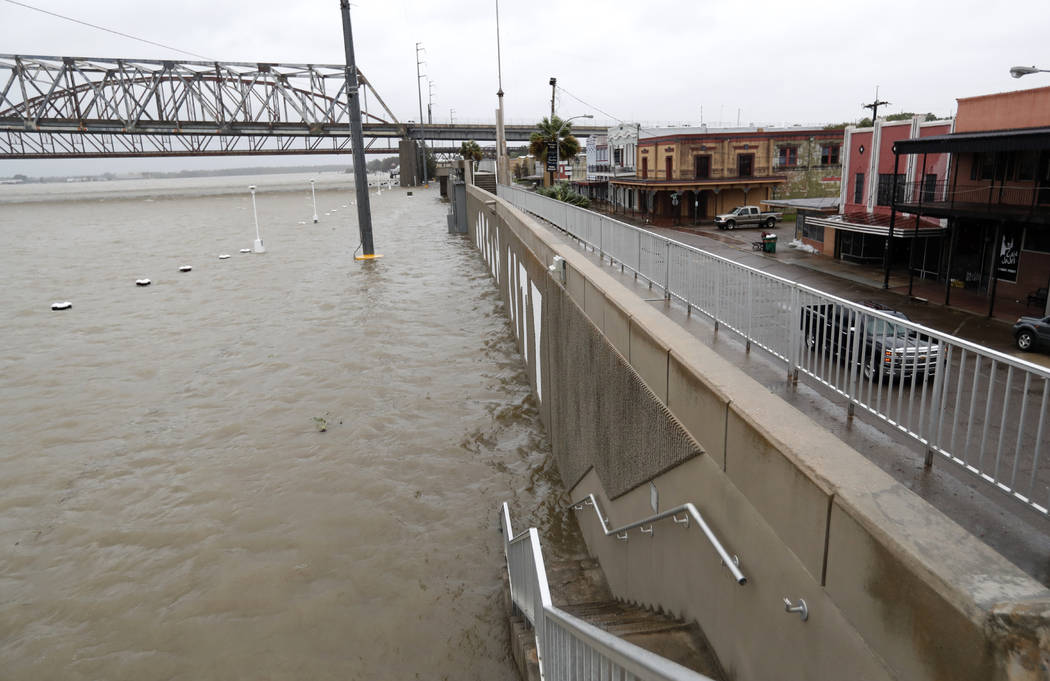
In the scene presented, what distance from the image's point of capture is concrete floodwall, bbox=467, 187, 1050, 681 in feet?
8.14

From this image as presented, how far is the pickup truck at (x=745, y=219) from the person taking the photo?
1845 inches

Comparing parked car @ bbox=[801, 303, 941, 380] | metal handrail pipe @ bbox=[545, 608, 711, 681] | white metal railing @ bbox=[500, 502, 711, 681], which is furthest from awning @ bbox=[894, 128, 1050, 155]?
metal handrail pipe @ bbox=[545, 608, 711, 681]

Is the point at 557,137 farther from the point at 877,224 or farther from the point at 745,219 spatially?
the point at 877,224

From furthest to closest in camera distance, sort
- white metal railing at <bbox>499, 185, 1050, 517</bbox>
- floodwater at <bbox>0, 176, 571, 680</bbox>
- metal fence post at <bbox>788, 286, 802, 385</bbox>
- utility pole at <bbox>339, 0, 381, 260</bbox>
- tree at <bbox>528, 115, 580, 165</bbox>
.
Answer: tree at <bbox>528, 115, 580, 165</bbox> → utility pole at <bbox>339, 0, 381, 260</bbox> → floodwater at <bbox>0, 176, 571, 680</bbox> → metal fence post at <bbox>788, 286, 802, 385</bbox> → white metal railing at <bbox>499, 185, 1050, 517</bbox>

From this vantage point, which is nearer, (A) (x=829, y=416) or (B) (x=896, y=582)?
(B) (x=896, y=582)

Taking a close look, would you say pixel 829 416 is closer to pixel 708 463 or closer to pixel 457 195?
pixel 708 463

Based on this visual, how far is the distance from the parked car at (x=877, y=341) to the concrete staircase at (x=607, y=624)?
2280mm

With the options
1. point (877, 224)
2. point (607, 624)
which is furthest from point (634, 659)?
point (877, 224)

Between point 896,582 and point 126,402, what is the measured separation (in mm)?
16652

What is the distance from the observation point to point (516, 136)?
146250 mm

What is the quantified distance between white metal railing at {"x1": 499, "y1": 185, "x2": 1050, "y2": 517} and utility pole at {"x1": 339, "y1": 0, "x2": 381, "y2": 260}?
84.6 ft

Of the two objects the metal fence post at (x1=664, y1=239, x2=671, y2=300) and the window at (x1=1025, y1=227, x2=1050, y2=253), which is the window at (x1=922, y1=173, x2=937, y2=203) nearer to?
the window at (x1=1025, y1=227, x2=1050, y2=253)

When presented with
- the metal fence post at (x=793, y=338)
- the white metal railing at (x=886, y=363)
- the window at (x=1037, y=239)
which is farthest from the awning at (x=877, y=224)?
the metal fence post at (x=793, y=338)

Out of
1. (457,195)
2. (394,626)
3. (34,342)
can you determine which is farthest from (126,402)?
(457,195)
